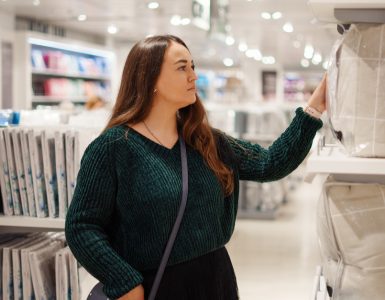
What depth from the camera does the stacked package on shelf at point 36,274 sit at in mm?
2520

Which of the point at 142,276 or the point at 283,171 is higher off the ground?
the point at 283,171

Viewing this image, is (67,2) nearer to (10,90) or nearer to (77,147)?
(10,90)

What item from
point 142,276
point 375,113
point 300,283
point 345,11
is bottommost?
point 300,283

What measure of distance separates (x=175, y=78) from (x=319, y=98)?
0.44m

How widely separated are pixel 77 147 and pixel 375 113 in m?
1.32

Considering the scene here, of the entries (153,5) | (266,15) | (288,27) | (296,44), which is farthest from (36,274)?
(296,44)

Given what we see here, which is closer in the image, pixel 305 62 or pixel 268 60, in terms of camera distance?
pixel 268 60

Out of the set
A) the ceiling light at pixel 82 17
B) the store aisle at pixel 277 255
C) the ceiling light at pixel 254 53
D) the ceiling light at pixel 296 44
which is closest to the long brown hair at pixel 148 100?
the store aisle at pixel 277 255

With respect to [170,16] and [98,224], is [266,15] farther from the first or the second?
[98,224]

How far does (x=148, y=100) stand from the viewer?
1904 mm

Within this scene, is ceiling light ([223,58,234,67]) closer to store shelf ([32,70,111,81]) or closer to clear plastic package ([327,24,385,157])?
store shelf ([32,70,111,81])

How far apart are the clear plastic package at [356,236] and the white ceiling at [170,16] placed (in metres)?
4.69

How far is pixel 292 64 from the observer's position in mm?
24656

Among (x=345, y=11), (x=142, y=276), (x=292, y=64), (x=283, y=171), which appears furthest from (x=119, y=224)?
(x=292, y=64)
